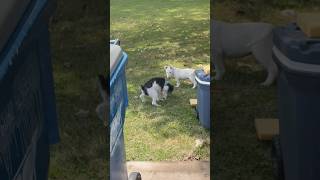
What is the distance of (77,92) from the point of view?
3047mm

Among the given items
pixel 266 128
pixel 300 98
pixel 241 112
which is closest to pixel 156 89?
pixel 241 112

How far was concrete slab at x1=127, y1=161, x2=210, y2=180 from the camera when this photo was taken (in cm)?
295

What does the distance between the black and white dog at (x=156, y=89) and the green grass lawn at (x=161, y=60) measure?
70 mm

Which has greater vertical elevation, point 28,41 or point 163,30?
point 28,41

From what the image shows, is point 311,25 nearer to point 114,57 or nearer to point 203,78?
point 114,57

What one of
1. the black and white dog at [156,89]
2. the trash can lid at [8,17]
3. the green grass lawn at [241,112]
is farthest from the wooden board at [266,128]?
the trash can lid at [8,17]

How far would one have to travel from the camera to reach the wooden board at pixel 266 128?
2.69 m

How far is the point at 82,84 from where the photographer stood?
3055 mm

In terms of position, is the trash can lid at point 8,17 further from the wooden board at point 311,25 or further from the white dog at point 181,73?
the white dog at point 181,73

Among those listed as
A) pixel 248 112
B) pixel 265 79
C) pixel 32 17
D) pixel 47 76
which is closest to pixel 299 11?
pixel 265 79

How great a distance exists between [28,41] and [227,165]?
157 centimetres

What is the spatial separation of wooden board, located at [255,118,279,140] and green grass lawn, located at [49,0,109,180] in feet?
2.72

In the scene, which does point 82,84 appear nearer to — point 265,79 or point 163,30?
point 265,79

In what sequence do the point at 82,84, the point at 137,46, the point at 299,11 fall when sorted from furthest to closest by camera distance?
1. the point at 137,46
2. the point at 82,84
3. the point at 299,11
